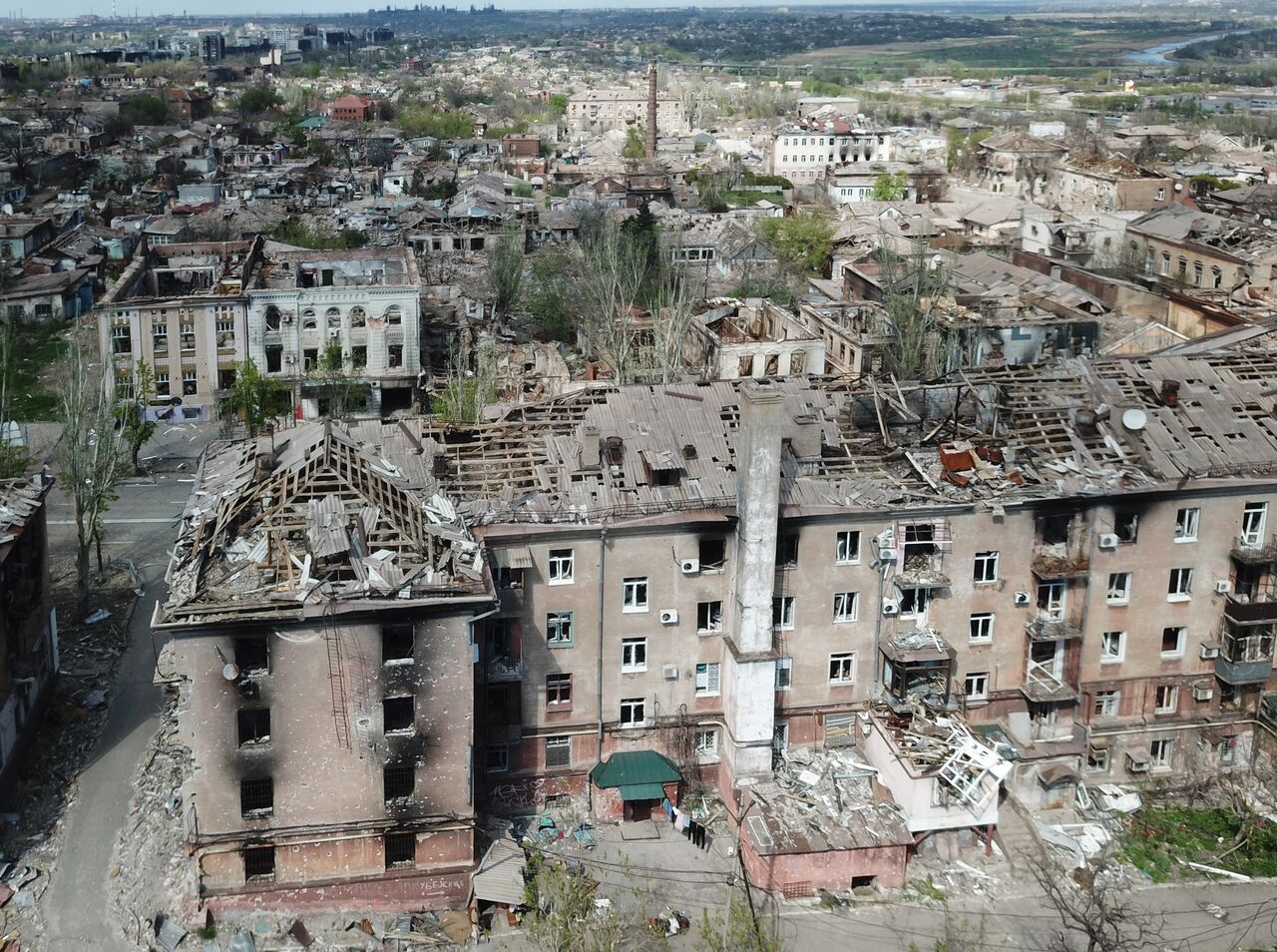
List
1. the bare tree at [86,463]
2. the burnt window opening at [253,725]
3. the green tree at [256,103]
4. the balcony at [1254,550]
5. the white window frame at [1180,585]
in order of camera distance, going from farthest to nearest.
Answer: the green tree at [256,103]
the bare tree at [86,463]
the white window frame at [1180,585]
the balcony at [1254,550]
the burnt window opening at [253,725]

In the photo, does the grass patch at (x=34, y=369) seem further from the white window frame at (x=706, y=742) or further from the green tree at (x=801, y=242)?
the green tree at (x=801, y=242)

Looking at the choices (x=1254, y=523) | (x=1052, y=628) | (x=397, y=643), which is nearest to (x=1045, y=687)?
(x=1052, y=628)

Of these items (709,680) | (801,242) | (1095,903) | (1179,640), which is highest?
(801,242)

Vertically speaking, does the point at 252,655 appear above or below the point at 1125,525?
below

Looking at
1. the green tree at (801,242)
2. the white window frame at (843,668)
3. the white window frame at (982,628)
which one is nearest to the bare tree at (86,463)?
the white window frame at (843,668)

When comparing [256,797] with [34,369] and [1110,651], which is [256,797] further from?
[34,369]

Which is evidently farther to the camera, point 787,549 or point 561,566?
point 787,549
